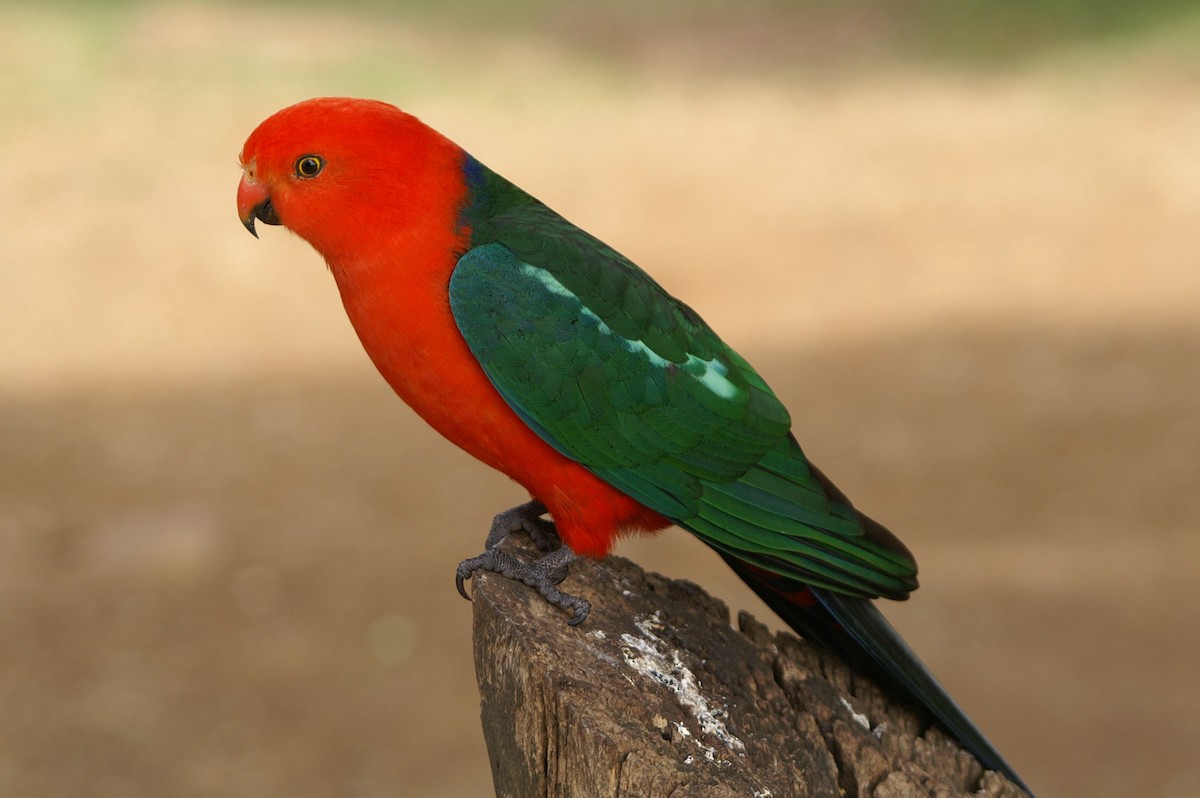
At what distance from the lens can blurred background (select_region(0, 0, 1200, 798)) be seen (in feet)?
21.9

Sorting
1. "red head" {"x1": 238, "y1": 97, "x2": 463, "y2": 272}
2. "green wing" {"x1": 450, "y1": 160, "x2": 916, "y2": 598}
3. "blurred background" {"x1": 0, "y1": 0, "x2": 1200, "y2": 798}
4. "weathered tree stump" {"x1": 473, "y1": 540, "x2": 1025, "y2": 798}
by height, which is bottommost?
"weathered tree stump" {"x1": 473, "y1": 540, "x2": 1025, "y2": 798}

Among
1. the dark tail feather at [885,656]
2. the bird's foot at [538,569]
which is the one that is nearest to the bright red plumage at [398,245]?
the bird's foot at [538,569]

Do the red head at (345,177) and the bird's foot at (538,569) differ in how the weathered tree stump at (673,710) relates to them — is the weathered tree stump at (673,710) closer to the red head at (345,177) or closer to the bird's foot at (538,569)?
the bird's foot at (538,569)

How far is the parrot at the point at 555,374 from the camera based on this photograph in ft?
10.3

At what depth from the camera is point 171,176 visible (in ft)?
42.6

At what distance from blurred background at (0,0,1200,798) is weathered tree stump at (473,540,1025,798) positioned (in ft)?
10.9

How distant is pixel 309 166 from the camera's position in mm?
3150

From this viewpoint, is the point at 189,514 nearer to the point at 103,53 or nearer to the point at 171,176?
the point at 171,176

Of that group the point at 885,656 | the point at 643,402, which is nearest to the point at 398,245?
the point at 643,402

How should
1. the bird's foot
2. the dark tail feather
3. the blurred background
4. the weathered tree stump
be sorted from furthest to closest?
the blurred background, the dark tail feather, the bird's foot, the weathered tree stump

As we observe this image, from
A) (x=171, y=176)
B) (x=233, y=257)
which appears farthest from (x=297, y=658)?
(x=171, y=176)

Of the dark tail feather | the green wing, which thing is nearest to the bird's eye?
the green wing

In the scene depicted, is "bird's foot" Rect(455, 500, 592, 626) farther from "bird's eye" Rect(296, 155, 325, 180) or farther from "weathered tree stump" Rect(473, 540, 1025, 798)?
"bird's eye" Rect(296, 155, 325, 180)

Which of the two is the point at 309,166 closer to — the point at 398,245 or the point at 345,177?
the point at 345,177
